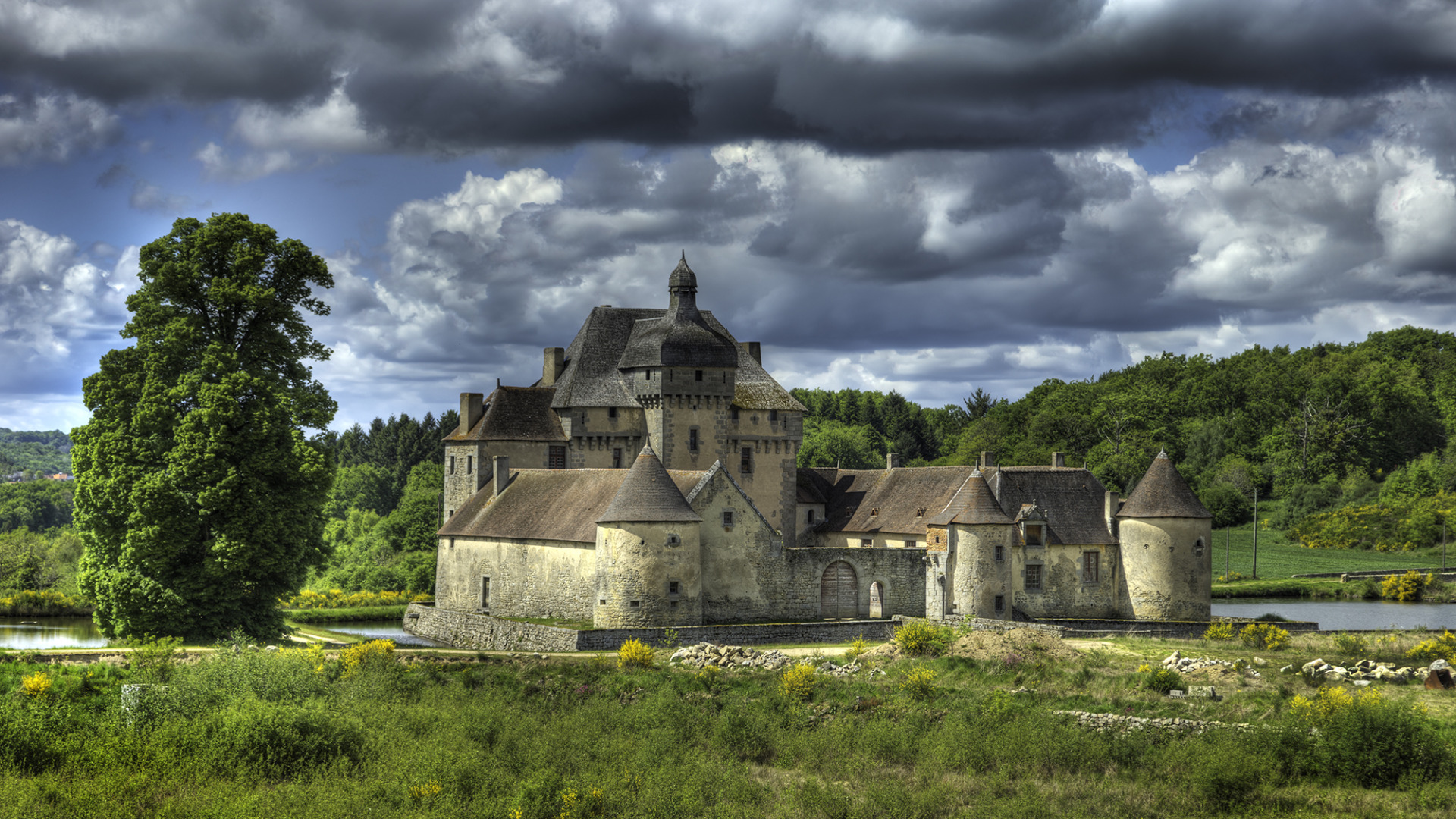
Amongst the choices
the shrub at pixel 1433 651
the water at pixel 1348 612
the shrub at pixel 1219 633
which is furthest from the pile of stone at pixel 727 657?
the water at pixel 1348 612

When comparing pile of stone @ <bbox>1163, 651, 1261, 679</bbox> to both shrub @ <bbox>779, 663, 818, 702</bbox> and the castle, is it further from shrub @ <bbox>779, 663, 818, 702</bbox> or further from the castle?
the castle

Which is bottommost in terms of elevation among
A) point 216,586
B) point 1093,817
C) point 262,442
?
point 1093,817

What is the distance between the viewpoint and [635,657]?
112 feet

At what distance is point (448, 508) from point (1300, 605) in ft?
126

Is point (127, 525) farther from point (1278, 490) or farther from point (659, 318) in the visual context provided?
point (1278, 490)

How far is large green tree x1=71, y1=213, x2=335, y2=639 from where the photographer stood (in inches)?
1319

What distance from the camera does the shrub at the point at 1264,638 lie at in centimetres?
3672

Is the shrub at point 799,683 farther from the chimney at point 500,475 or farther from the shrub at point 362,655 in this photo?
the chimney at point 500,475

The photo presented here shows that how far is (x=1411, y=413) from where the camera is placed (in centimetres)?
10275

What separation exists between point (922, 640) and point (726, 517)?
9.29 meters

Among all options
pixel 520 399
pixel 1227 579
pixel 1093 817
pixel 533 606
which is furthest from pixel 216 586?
pixel 1227 579

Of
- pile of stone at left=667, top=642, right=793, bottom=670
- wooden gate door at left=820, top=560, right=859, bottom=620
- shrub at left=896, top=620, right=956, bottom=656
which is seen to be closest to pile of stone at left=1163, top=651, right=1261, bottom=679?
shrub at left=896, top=620, right=956, bottom=656

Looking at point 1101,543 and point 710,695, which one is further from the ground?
point 1101,543

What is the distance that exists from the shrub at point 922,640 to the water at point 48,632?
2387 cm
